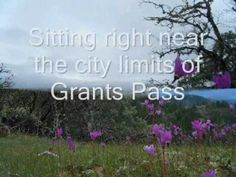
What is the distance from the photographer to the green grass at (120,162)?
2.62m

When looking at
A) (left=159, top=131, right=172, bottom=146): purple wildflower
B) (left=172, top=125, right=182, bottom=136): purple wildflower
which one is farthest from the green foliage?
(left=159, top=131, right=172, bottom=146): purple wildflower

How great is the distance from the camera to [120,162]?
10.5 feet

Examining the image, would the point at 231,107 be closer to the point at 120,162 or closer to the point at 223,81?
the point at 223,81

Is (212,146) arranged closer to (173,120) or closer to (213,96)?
(173,120)

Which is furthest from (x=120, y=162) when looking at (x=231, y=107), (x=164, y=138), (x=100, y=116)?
(x=164, y=138)

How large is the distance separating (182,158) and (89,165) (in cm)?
60

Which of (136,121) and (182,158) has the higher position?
(136,121)

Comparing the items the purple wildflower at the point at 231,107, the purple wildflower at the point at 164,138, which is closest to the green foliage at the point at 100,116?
the purple wildflower at the point at 231,107

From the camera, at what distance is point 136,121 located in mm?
2932

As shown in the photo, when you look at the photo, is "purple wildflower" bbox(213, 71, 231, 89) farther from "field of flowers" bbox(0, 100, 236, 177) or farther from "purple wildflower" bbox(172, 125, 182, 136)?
"purple wildflower" bbox(172, 125, 182, 136)

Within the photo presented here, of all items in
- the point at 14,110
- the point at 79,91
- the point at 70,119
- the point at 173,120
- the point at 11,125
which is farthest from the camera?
the point at 11,125

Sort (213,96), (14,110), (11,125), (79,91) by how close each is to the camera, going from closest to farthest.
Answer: (213,96) < (79,91) < (14,110) < (11,125)

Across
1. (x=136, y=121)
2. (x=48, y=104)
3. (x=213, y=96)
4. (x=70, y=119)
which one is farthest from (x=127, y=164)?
(x=213, y=96)

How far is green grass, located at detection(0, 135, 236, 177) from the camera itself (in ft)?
8.59
